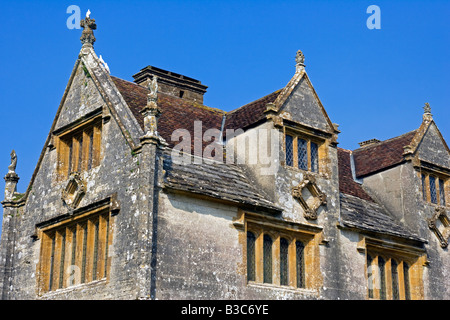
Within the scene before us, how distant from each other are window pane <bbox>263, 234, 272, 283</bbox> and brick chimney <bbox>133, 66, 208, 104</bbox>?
875 centimetres

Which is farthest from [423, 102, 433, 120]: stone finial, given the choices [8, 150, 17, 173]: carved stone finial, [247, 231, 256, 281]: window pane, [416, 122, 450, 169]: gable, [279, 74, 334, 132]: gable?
[8, 150, 17, 173]: carved stone finial

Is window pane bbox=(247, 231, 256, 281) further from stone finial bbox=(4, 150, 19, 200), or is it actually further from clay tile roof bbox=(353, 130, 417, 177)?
stone finial bbox=(4, 150, 19, 200)

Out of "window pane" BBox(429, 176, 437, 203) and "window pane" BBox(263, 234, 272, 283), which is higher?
"window pane" BBox(429, 176, 437, 203)

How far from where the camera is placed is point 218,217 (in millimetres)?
21781

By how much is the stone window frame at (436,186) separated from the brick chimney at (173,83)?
29.4 feet

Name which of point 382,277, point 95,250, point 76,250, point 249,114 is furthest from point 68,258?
point 382,277

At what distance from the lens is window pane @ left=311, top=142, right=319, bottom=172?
25.0m

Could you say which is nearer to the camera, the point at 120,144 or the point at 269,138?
the point at 120,144

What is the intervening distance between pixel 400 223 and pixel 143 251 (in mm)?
11205

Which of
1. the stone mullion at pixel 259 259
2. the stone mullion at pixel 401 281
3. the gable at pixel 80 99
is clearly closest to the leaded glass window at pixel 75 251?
the gable at pixel 80 99

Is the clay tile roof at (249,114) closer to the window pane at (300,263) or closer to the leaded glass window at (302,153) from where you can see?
the leaded glass window at (302,153)

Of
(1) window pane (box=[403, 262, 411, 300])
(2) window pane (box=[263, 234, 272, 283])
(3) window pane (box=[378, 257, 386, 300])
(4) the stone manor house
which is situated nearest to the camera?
(4) the stone manor house
